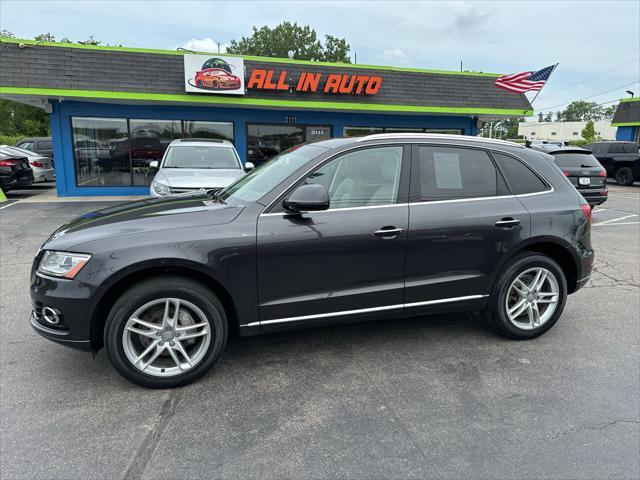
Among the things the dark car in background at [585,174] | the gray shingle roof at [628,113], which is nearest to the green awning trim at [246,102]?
the dark car in background at [585,174]

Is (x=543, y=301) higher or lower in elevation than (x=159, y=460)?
higher

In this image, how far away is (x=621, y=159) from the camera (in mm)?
18766

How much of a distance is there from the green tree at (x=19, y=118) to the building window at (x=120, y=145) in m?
27.5

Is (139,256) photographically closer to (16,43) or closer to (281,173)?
(281,173)

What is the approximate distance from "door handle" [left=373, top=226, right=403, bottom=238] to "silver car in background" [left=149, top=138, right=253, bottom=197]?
14.5 feet

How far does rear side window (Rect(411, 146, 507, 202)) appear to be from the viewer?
3.56 meters

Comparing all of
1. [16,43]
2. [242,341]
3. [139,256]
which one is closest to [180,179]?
[242,341]

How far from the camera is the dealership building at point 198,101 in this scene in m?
12.0

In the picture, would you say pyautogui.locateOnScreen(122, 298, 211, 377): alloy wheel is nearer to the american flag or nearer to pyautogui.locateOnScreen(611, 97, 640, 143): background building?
the american flag

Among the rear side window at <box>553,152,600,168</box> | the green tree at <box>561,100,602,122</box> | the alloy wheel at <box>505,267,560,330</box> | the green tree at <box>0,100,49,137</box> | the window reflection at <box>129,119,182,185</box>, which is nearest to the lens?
the alloy wheel at <box>505,267,560,330</box>

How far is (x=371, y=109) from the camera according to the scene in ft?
46.8

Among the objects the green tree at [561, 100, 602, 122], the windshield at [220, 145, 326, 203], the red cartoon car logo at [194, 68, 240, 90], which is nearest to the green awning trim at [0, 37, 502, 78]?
the red cartoon car logo at [194, 68, 240, 90]

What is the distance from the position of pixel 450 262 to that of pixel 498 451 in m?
1.47

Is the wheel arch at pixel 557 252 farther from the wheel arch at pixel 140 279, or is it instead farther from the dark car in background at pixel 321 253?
the wheel arch at pixel 140 279
